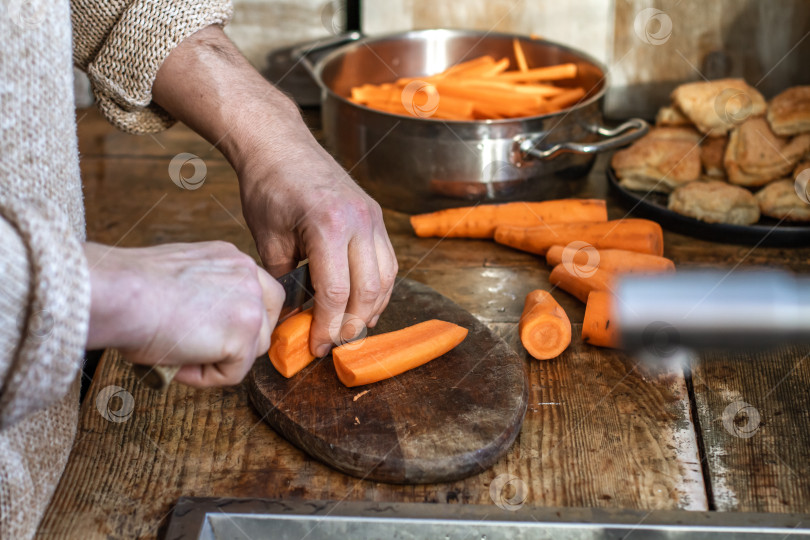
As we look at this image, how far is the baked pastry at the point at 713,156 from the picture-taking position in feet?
6.01

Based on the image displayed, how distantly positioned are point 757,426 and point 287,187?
0.77 metres

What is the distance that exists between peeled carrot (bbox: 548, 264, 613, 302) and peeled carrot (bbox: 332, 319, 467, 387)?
0.32 meters

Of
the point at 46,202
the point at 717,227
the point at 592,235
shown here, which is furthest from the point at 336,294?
the point at 717,227

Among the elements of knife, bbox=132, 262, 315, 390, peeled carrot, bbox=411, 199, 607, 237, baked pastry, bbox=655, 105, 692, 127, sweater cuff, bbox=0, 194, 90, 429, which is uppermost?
sweater cuff, bbox=0, 194, 90, 429

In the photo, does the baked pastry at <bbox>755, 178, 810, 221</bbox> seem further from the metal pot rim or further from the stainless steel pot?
the metal pot rim

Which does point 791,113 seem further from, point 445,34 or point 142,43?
point 142,43

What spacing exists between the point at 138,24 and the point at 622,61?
153 cm

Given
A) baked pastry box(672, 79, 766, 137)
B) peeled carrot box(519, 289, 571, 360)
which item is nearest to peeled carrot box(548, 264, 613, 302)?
peeled carrot box(519, 289, 571, 360)

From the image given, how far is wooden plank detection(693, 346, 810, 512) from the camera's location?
101 centimetres

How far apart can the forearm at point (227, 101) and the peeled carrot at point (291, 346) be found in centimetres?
26

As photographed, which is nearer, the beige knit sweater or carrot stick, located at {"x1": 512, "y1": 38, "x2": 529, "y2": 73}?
the beige knit sweater

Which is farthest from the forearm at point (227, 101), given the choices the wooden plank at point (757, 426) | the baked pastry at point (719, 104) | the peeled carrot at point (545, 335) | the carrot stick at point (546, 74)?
the baked pastry at point (719, 104)

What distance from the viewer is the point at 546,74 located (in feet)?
6.70

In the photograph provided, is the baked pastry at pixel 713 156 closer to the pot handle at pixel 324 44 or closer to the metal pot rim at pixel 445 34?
the metal pot rim at pixel 445 34
